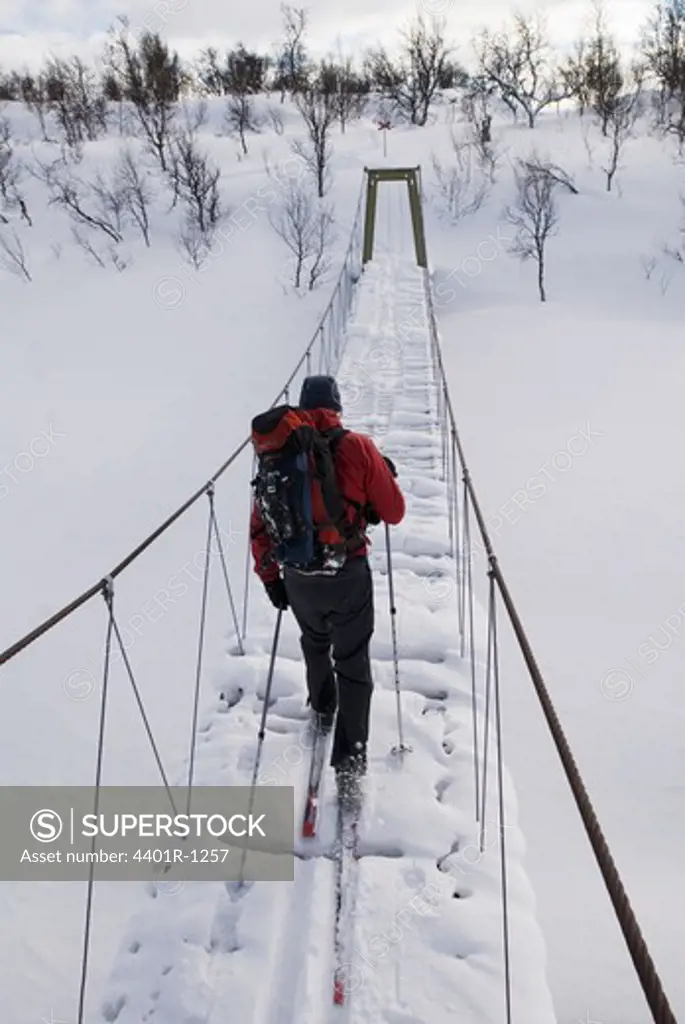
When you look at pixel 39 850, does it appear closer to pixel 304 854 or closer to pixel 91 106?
pixel 304 854

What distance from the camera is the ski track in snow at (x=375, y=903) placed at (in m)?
1.66

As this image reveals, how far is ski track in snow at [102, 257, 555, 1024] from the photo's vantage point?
166cm

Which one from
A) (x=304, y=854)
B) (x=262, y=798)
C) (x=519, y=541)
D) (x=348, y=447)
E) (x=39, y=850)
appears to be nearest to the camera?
(x=348, y=447)

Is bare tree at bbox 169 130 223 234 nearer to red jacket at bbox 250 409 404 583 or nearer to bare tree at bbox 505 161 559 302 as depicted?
bare tree at bbox 505 161 559 302

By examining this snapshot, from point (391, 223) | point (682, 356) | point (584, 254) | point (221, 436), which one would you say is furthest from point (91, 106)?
point (682, 356)

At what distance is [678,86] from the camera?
1989 cm

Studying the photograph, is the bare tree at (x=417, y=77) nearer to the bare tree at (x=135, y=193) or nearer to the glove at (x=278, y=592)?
the bare tree at (x=135, y=193)

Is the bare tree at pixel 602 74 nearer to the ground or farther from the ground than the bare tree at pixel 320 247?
farther from the ground

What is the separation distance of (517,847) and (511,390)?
8550mm

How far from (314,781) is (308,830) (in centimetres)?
17

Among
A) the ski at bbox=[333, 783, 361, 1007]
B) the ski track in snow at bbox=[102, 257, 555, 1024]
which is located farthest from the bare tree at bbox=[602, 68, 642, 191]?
the ski at bbox=[333, 783, 361, 1007]

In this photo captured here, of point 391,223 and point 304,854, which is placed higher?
point 391,223

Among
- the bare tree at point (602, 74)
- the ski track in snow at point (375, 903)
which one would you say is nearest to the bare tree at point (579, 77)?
the bare tree at point (602, 74)

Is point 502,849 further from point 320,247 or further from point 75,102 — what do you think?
point 75,102
